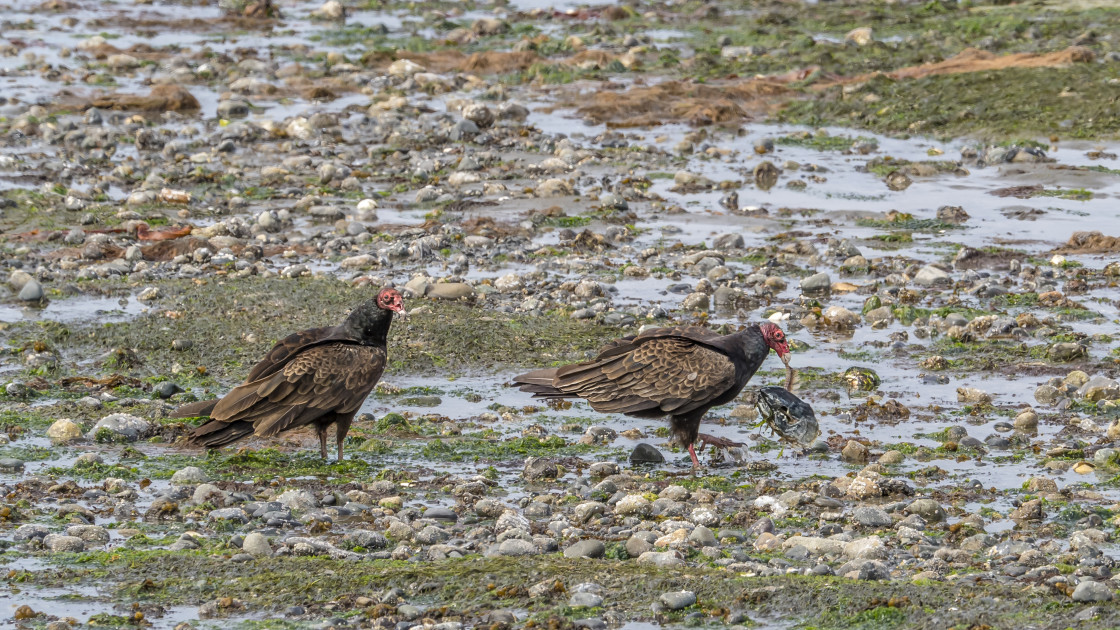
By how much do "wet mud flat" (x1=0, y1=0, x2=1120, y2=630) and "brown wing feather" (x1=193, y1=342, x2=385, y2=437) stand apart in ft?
1.15

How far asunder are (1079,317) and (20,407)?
8732 millimetres

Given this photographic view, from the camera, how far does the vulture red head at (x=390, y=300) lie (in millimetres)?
9703

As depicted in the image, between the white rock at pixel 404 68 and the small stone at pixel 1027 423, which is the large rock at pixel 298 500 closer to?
the small stone at pixel 1027 423

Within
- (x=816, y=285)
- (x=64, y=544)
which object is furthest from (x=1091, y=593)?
(x=816, y=285)

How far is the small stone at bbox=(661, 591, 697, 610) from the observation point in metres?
6.55

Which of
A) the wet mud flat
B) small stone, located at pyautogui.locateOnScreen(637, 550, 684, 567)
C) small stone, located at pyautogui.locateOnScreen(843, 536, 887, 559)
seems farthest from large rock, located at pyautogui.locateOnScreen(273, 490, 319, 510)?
small stone, located at pyautogui.locateOnScreen(843, 536, 887, 559)

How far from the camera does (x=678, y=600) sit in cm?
655

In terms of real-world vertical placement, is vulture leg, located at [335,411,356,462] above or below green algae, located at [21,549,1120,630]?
below

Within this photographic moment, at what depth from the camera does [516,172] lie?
1691 cm

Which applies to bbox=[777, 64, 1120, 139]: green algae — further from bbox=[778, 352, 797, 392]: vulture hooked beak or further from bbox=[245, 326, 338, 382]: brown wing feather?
bbox=[245, 326, 338, 382]: brown wing feather

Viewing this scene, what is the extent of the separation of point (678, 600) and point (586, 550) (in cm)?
88

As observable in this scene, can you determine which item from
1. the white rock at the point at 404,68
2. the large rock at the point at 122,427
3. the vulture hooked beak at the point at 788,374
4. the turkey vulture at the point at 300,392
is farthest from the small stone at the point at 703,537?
the white rock at the point at 404,68

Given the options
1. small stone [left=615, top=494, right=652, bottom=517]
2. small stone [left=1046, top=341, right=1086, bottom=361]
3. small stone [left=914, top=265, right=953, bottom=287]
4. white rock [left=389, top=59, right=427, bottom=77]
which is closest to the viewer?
small stone [left=615, top=494, right=652, bottom=517]

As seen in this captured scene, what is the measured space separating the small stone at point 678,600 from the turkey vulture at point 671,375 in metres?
2.79
